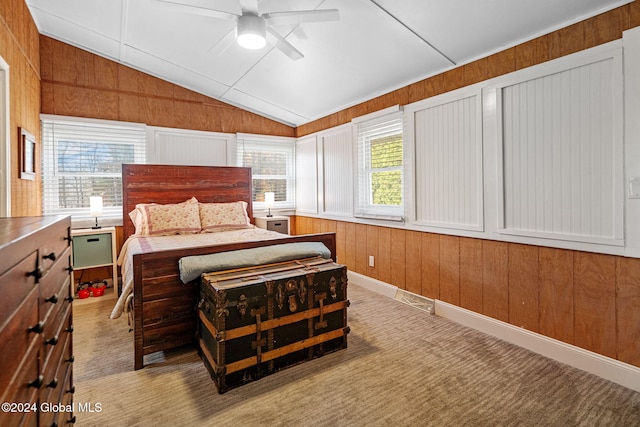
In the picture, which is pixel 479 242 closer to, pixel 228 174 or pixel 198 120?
pixel 228 174

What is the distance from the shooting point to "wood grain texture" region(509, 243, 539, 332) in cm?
251

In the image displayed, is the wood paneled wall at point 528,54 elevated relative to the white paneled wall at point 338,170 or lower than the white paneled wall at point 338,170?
elevated

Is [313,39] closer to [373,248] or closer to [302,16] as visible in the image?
[302,16]

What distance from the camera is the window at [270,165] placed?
5.13 m


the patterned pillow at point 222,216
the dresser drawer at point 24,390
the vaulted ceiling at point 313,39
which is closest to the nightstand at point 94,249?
the patterned pillow at point 222,216

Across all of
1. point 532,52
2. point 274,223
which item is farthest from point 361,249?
point 532,52

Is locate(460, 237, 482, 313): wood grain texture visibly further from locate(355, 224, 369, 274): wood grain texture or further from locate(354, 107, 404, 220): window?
locate(355, 224, 369, 274): wood grain texture

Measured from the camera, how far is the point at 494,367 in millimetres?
2270

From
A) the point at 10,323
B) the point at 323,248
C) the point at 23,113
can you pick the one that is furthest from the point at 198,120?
the point at 10,323

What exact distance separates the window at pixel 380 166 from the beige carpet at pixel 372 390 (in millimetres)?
1632

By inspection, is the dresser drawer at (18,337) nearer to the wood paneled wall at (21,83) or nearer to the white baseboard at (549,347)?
the wood paneled wall at (21,83)

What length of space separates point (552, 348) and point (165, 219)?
3.86m

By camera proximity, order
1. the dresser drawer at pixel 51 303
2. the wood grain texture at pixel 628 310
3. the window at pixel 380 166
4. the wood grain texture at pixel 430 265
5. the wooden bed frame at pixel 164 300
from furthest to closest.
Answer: the window at pixel 380 166 → the wood grain texture at pixel 430 265 → the wooden bed frame at pixel 164 300 → the wood grain texture at pixel 628 310 → the dresser drawer at pixel 51 303

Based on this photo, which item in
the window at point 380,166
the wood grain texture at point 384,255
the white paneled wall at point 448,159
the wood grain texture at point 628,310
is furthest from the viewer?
the wood grain texture at point 384,255
